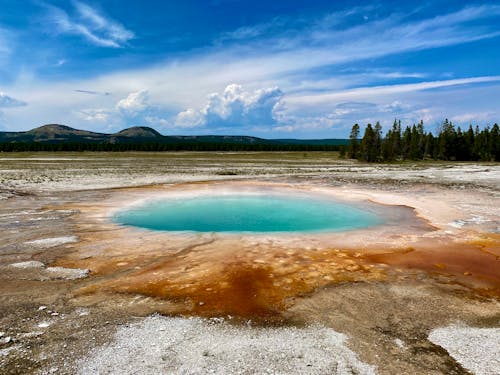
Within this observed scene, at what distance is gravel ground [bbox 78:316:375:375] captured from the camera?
526 centimetres

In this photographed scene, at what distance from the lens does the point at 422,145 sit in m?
92.4

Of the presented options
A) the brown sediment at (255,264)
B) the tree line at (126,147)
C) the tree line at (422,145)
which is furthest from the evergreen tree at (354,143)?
the brown sediment at (255,264)

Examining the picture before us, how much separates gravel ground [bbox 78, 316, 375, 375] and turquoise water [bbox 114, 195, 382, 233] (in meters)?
8.78

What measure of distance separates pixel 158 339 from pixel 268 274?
3.78 metres

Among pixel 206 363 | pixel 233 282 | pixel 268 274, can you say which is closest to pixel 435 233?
pixel 268 274

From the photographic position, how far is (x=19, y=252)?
10961 mm

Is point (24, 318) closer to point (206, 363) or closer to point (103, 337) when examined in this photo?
point (103, 337)

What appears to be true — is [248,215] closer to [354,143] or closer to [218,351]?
[218,351]

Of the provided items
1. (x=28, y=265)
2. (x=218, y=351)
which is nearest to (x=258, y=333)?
(x=218, y=351)

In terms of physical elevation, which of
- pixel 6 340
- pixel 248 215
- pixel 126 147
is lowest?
pixel 248 215

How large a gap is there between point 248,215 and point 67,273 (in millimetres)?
10909

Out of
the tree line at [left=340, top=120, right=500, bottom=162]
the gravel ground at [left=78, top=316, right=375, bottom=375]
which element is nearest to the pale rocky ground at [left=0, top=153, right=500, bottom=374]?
the gravel ground at [left=78, top=316, right=375, bottom=375]

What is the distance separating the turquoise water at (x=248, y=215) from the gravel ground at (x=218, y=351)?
8.78 meters

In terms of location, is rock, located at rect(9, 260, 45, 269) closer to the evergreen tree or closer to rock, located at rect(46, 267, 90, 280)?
rock, located at rect(46, 267, 90, 280)
